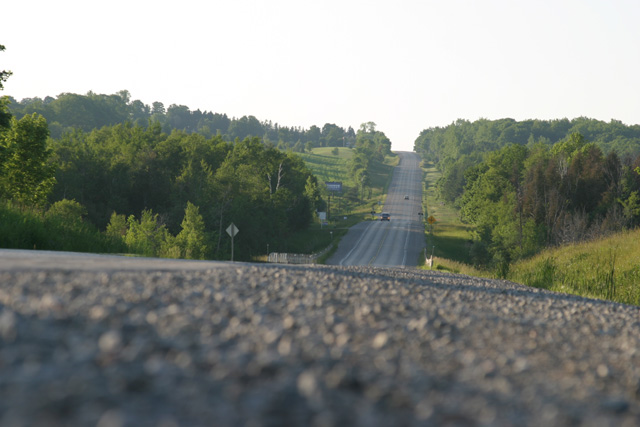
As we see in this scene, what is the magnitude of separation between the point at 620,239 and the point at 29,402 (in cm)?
2364

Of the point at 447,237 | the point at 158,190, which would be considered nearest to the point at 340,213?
the point at 447,237

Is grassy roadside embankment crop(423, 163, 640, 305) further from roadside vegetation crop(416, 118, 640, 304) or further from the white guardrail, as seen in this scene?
the white guardrail

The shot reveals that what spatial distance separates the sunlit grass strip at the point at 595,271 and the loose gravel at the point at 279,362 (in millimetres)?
10105

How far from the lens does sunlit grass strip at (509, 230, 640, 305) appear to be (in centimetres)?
1791

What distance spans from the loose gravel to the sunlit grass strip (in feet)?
33.2

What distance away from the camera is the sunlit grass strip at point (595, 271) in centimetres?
1791

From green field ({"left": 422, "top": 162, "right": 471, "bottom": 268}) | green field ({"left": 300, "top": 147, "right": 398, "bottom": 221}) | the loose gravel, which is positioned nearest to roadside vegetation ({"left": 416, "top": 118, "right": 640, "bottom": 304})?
green field ({"left": 422, "top": 162, "right": 471, "bottom": 268})

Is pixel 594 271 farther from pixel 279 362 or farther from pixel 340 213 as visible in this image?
pixel 340 213

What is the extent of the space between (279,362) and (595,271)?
57.6ft

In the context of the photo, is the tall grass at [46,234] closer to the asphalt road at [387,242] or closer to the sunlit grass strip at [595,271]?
the sunlit grass strip at [595,271]

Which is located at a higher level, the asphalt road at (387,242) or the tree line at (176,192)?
the tree line at (176,192)

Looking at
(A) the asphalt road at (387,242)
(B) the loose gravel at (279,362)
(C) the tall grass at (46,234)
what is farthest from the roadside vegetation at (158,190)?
(B) the loose gravel at (279,362)

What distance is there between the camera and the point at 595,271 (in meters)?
19.7

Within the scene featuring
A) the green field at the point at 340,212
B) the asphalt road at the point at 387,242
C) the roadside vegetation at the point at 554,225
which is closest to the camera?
the roadside vegetation at the point at 554,225
